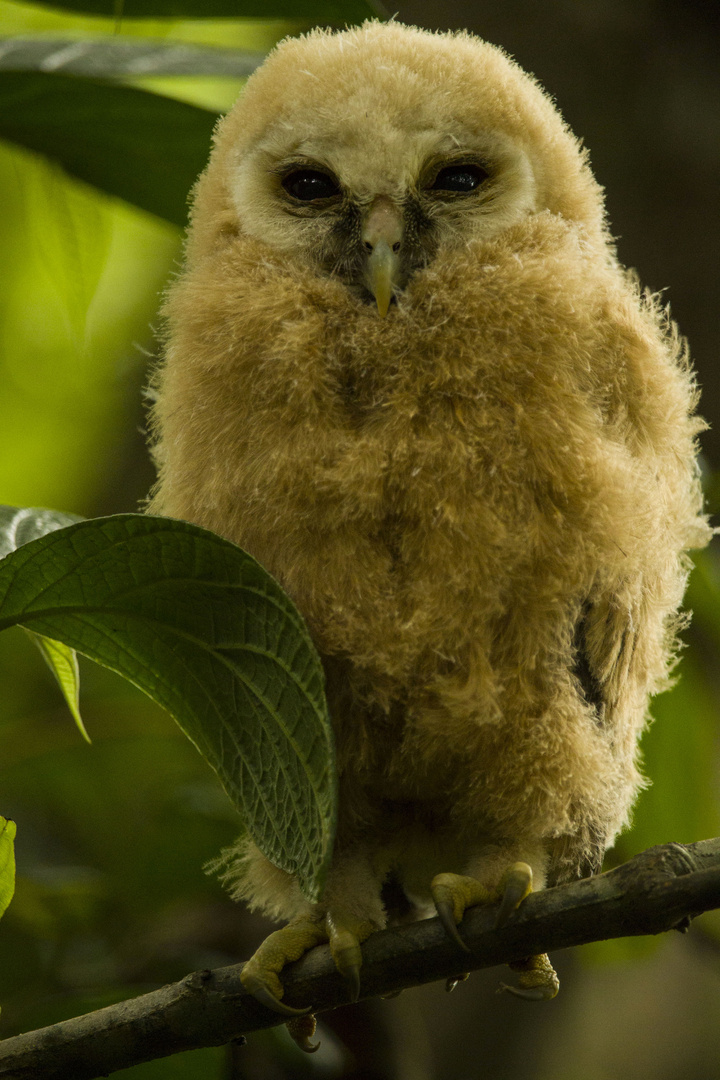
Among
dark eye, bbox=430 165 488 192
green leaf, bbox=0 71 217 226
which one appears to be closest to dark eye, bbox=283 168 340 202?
dark eye, bbox=430 165 488 192

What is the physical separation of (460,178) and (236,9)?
0.74 m

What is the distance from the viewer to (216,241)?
1202mm

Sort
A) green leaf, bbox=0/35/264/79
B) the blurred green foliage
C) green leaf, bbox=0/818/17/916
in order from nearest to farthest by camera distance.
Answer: green leaf, bbox=0/818/17/916 < green leaf, bbox=0/35/264/79 < the blurred green foliage

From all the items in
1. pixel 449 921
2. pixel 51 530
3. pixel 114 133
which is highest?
pixel 114 133

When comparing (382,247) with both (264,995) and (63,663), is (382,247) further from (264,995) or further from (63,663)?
(264,995)

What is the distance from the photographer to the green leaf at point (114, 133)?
5.09 feet

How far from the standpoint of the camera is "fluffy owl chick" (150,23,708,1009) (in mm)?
988

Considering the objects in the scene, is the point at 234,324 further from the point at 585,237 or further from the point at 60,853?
the point at 60,853

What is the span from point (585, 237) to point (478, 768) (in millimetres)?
622

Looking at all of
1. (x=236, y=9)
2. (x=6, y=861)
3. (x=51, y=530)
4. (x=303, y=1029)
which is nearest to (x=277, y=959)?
(x=303, y=1029)

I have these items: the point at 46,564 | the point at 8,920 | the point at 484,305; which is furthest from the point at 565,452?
the point at 8,920

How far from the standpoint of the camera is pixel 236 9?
166 cm

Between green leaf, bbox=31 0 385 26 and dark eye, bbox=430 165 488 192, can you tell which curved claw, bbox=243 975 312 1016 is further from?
green leaf, bbox=31 0 385 26

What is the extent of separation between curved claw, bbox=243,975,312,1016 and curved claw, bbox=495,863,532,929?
0.23 m
